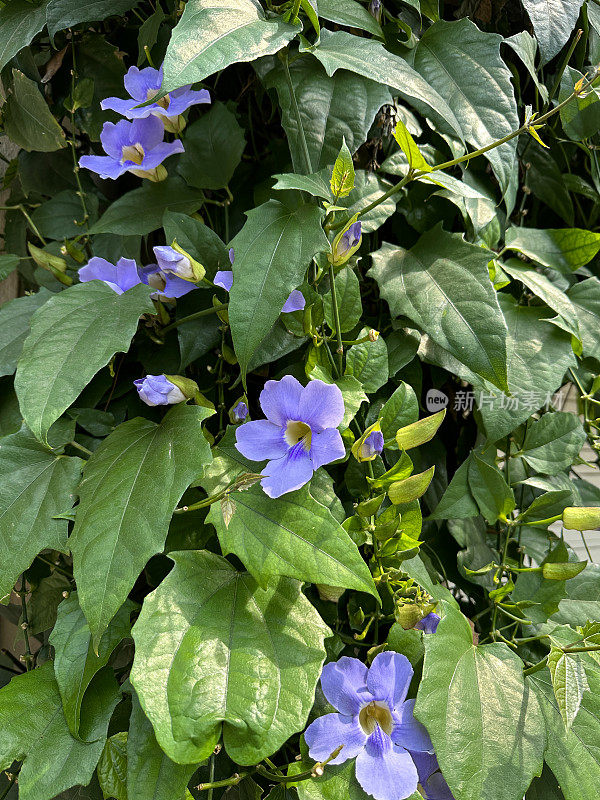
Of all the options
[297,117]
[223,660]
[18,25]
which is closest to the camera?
[223,660]

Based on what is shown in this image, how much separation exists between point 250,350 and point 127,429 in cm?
18

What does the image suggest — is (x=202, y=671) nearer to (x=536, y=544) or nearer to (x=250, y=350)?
(x=250, y=350)

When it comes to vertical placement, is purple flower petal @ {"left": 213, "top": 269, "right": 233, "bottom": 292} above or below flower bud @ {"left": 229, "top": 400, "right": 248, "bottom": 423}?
above

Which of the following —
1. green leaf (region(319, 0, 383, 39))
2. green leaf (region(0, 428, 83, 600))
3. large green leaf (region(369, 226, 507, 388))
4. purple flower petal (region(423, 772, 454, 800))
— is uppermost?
green leaf (region(319, 0, 383, 39))

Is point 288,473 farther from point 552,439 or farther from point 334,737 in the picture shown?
point 552,439

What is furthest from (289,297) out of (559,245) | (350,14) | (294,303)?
(559,245)

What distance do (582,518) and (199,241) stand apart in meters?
0.49

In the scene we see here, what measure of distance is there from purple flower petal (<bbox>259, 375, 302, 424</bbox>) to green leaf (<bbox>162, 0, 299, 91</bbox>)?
26cm

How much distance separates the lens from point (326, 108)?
0.70 meters

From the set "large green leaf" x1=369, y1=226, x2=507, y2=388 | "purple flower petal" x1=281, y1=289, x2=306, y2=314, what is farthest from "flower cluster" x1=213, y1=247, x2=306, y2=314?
"large green leaf" x1=369, y1=226, x2=507, y2=388

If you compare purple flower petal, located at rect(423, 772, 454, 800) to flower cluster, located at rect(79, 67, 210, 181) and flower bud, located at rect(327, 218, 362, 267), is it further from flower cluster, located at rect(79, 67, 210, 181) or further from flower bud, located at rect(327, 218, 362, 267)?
flower cluster, located at rect(79, 67, 210, 181)

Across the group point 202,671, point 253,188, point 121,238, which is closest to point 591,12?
point 253,188

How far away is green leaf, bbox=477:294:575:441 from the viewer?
764 millimetres

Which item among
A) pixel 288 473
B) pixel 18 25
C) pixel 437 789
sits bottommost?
pixel 437 789
